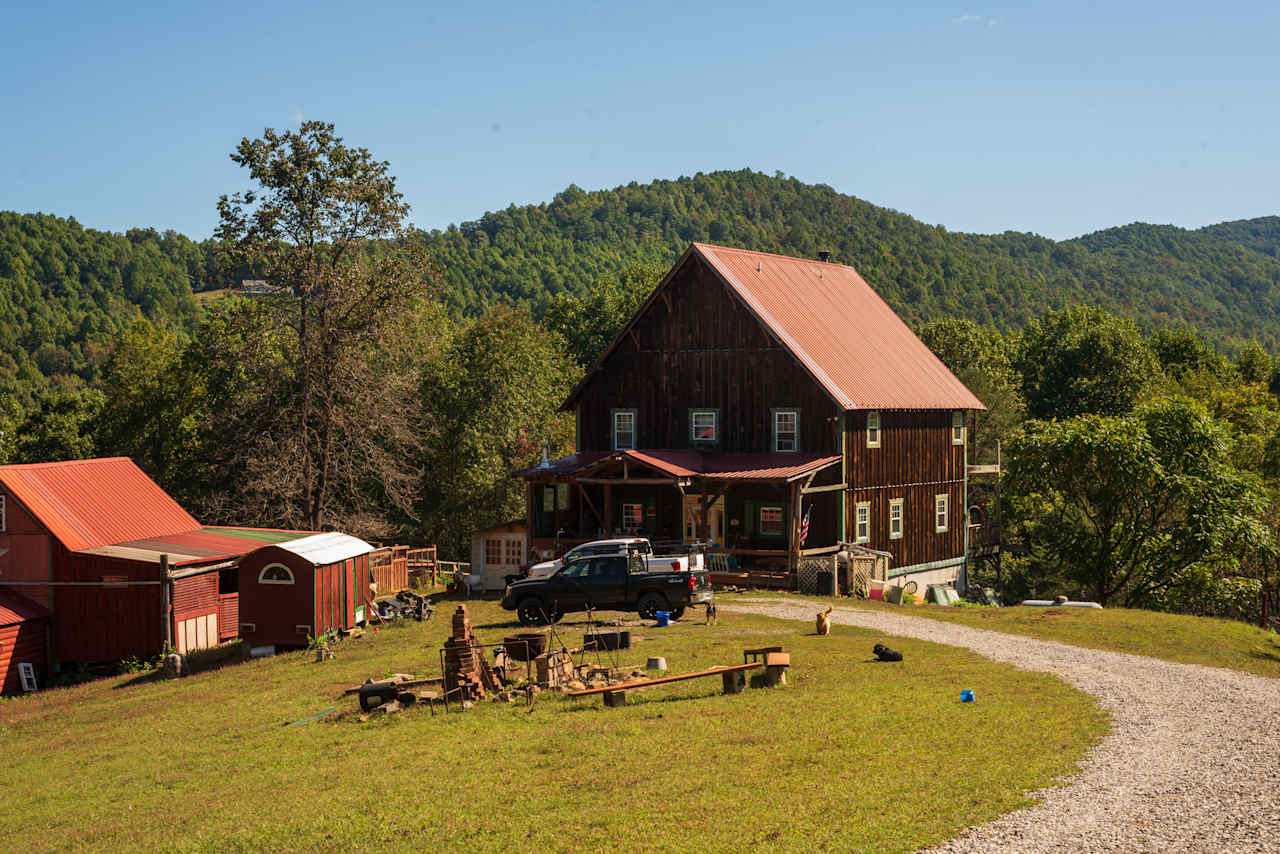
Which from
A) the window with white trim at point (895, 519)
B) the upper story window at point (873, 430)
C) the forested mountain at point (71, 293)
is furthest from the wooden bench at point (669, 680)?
the forested mountain at point (71, 293)

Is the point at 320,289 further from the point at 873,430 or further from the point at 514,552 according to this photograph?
the point at 873,430

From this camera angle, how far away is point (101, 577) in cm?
3431

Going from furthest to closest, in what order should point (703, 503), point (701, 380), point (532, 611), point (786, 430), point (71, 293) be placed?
point (71, 293) < point (701, 380) < point (786, 430) < point (703, 503) < point (532, 611)

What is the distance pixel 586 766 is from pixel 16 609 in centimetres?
2476

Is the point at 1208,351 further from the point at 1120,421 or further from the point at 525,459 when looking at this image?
the point at 525,459

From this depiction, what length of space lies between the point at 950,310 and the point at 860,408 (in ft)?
296

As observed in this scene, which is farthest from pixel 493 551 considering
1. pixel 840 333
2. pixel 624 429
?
pixel 840 333

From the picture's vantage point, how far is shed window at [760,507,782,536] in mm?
40812

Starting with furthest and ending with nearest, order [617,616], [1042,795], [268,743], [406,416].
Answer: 1. [406,416]
2. [617,616]
3. [268,743]
4. [1042,795]

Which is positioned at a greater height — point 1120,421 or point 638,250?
point 638,250

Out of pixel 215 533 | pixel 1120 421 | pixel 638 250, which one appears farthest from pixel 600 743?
pixel 638 250

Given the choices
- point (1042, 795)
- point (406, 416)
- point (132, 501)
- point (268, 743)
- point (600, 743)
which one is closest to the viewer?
point (1042, 795)

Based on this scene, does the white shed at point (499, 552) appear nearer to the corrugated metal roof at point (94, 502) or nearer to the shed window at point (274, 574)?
the corrugated metal roof at point (94, 502)

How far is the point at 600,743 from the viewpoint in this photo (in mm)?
17734
